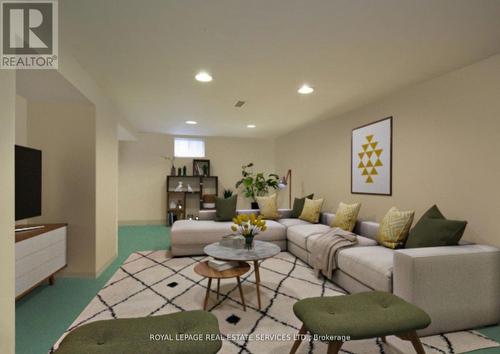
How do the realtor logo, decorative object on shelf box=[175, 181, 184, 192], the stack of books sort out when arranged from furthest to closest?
decorative object on shelf box=[175, 181, 184, 192] < the stack of books < the realtor logo

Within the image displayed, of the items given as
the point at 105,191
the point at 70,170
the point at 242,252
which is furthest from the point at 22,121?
the point at 242,252

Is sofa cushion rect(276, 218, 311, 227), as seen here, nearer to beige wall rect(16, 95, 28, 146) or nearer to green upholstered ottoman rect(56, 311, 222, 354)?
green upholstered ottoman rect(56, 311, 222, 354)

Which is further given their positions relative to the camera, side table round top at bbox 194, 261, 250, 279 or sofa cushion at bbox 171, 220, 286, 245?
sofa cushion at bbox 171, 220, 286, 245

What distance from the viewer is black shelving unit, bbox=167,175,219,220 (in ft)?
21.2

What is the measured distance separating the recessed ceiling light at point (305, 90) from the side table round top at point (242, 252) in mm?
1901

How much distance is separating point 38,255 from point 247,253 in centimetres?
199

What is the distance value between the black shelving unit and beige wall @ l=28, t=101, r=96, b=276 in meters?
3.33

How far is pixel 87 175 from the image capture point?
3.03m

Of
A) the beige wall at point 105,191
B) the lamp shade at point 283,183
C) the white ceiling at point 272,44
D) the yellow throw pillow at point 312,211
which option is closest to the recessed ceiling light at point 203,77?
the white ceiling at point 272,44

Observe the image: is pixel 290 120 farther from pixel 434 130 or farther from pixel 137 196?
→ pixel 137 196

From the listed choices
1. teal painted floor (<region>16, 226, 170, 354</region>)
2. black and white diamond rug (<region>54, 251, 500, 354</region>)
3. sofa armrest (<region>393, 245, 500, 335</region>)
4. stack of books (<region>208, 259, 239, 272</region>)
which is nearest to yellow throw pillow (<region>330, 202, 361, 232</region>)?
black and white diamond rug (<region>54, 251, 500, 354</region>)

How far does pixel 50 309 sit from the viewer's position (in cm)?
236

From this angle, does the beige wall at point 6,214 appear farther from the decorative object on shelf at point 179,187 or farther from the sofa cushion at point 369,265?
the decorative object on shelf at point 179,187

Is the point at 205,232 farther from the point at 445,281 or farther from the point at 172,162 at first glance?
the point at 172,162
